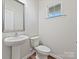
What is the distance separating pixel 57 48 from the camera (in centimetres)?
226

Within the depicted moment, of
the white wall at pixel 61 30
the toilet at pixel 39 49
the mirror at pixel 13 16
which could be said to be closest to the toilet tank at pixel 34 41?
the toilet at pixel 39 49

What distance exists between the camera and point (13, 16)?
1.96 m

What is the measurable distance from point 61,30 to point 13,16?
109cm

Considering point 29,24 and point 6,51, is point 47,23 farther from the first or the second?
point 6,51

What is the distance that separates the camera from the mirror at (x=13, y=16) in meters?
1.80

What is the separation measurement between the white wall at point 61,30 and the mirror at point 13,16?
44cm

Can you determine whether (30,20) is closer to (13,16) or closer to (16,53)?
(13,16)

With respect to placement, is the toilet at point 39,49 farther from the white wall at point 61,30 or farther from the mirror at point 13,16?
the mirror at point 13,16

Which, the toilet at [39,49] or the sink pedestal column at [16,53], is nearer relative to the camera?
the sink pedestal column at [16,53]

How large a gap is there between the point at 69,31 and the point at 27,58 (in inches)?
42.9

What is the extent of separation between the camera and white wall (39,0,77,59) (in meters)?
2.08

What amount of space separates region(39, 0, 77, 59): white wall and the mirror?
44 cm

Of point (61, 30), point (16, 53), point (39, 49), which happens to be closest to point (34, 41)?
point (39, 49)

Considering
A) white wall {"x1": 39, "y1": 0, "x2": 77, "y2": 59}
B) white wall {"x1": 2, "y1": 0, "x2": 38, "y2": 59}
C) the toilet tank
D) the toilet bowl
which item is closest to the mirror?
white wall {"x1": 2, "y1": 0, "x2": 38, "y2": 59}
